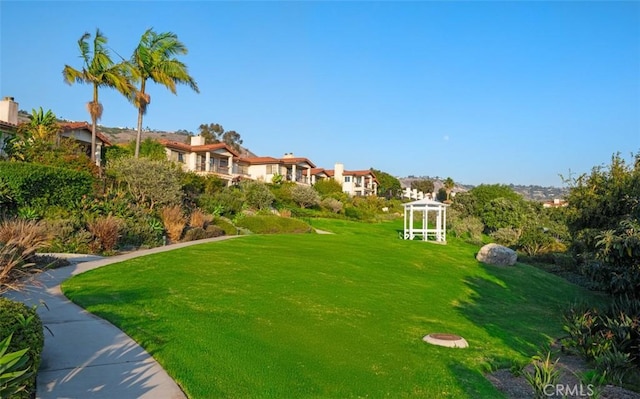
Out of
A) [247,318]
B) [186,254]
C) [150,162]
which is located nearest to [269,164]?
[150,162]

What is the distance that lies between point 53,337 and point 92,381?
1.75 metres

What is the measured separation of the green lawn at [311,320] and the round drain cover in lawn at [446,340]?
0.18m

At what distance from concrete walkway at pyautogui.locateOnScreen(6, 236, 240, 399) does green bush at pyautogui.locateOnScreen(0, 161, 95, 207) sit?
12601 millimetres

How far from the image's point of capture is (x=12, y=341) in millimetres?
4906

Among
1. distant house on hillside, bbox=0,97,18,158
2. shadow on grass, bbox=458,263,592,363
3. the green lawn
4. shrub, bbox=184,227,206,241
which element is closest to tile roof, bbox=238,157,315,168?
distant house on hillside, bbox=0,97,18,158

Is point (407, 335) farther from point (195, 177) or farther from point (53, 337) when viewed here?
point (195, 177)

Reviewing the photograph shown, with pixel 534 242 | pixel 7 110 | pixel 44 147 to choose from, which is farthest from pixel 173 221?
pixel 534 242

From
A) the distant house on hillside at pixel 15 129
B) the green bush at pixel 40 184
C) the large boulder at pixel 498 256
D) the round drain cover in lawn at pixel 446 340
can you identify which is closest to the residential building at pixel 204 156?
the distant house on hillside at pixel 15 129

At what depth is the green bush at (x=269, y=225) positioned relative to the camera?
28.4 m

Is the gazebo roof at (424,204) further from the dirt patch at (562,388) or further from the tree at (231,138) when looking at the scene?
the tree at (231,138)

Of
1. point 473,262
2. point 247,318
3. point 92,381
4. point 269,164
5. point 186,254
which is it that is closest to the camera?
point 92,381

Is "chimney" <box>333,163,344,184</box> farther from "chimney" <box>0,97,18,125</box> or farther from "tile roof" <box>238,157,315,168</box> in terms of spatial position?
"chimney" <box>0,97,18,125</box>

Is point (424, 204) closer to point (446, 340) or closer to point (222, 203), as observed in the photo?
point (222, 203)

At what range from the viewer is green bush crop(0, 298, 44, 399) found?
16.1 feet
